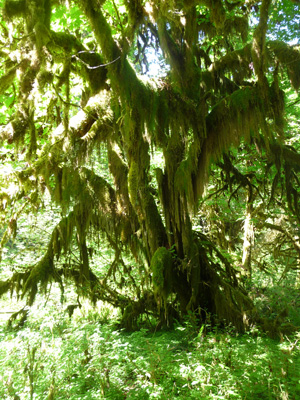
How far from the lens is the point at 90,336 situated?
226 inches

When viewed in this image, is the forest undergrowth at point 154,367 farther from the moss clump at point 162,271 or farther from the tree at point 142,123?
the tree at point 142,123

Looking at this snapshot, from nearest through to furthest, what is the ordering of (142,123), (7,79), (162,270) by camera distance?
(7,79) < (142,123) < (162,270)

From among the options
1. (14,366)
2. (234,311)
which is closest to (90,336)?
(14,366)

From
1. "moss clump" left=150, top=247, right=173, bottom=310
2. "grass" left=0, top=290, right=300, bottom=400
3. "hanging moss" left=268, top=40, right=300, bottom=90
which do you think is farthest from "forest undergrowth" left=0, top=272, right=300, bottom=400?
"hanging moss" left=268, top=40, right=300, bottom=90

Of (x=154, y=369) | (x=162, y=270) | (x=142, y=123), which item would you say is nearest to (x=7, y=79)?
(x=142, y=123)

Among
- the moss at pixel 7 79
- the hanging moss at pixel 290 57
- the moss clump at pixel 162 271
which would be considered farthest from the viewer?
the moss clump at pixel 162 271

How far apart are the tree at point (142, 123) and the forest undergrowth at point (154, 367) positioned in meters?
1.22

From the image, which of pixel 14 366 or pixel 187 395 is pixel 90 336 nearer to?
pixel 14 366

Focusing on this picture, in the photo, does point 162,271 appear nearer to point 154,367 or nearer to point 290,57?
point 154,367

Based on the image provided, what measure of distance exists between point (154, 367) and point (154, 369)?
13 cm

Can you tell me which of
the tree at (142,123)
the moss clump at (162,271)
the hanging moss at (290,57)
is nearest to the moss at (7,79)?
the tree at (142,123)

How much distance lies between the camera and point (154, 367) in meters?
4.43

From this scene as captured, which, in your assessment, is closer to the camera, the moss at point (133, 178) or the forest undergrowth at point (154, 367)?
the forest undergrowth at point (154, 367)

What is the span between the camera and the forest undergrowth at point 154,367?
3.97 meters
